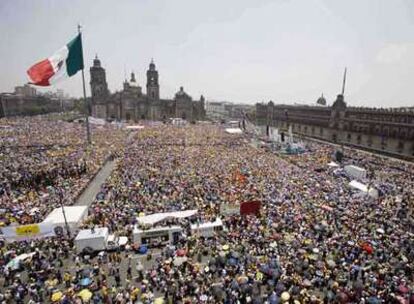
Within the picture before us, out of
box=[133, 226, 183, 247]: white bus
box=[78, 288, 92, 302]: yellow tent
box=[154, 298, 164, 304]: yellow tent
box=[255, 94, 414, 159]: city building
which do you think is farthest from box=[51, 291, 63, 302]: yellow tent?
box=[255, 94, 414, 159]: city building

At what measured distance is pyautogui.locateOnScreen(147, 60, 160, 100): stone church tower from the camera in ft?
354

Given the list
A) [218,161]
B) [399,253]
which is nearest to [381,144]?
[218,161]

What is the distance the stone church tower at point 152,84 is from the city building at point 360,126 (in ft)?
162

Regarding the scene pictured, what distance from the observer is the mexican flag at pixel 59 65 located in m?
23.8

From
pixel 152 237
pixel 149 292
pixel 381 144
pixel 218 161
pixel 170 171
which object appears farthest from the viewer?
pixel 381 144

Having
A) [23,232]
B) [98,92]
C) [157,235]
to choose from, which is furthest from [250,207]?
[98,92]

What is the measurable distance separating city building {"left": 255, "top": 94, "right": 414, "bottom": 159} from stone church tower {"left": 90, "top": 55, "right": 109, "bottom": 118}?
6420 cm

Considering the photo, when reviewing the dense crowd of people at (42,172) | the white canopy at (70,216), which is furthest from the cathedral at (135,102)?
the white canopy at (70,216)

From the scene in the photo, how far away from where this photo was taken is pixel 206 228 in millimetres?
17344

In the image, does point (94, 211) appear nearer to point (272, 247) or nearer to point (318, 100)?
point (272, 247)

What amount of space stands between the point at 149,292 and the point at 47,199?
1405 cm

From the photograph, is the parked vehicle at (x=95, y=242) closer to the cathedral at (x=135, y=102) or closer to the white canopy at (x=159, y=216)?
the white canopy at (x=159, y=216)

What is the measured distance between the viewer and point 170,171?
30.7 metres

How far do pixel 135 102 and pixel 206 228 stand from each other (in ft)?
309
